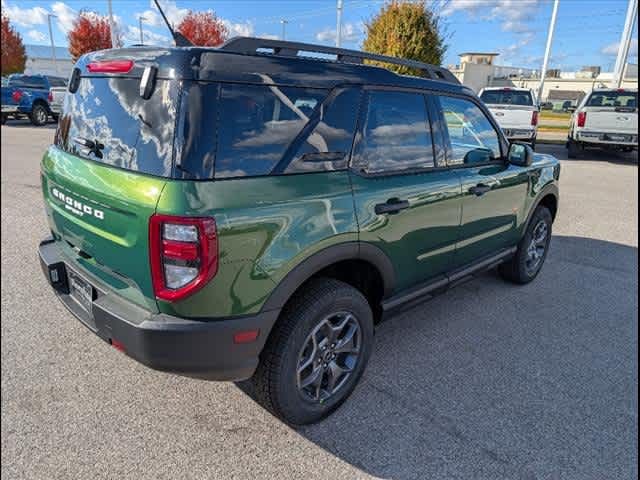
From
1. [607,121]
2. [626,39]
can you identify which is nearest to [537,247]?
[607,121]

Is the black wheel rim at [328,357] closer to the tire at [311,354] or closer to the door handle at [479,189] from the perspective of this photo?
the tire at [311,354]

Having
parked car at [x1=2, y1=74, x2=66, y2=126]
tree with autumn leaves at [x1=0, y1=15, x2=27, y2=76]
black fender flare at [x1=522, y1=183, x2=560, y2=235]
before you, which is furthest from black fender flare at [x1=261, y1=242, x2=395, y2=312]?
tree with autumn leaves at [x1=0, y1=15, x2=27, y2=76]

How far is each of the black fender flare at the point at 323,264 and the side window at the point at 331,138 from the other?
41cm

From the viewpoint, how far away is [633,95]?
41.6ft

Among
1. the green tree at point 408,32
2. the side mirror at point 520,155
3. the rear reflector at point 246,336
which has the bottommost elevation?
the rear reflector at point 246,336

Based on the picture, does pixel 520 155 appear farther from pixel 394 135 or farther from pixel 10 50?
pixel 10 50

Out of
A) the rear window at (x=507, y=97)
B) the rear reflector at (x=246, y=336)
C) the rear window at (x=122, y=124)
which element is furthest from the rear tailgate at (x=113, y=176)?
the rear window at (x=507, y=97)

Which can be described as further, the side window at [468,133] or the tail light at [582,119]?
the tail light at [582,119]

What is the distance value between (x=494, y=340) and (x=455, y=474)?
1.45 m

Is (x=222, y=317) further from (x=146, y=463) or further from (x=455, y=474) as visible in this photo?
(x=455, y=474)

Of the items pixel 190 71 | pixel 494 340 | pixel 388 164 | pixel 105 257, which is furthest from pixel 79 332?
pixel 494 340

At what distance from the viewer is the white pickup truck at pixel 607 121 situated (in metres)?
12.1

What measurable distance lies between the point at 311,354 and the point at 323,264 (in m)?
0.53

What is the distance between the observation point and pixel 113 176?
2.03m
